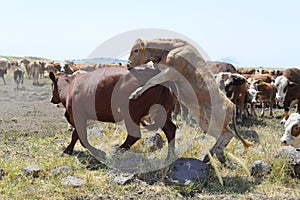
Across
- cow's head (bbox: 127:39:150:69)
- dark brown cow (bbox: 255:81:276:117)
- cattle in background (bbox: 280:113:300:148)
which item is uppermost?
cow's head (bbox: 127:39:150:69)

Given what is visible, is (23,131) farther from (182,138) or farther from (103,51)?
(182,138)

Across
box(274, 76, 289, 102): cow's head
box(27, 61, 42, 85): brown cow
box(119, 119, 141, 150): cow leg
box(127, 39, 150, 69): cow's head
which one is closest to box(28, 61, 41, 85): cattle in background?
box(27, 61, 42, 85): brown cow

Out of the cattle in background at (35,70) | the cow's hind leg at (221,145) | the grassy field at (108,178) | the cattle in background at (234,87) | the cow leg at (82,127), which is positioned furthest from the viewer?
the cattle in background at (35,70)

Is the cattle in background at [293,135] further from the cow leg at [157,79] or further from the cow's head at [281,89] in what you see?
the cow's head at [281,89]

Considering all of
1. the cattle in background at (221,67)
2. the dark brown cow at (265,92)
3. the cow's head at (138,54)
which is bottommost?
the dark brown cow at (265,92)

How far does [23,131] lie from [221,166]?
5229 millimetres

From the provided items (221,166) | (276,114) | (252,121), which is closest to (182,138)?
Answer: (221,166)

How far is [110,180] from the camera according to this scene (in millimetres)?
5547

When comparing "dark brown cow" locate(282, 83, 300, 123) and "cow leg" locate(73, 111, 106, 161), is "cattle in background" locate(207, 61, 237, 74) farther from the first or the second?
"cow leg" locate(73, 111, 106, 161)

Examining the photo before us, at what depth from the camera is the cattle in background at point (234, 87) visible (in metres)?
11.8

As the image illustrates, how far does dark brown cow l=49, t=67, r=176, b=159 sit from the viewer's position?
617cm

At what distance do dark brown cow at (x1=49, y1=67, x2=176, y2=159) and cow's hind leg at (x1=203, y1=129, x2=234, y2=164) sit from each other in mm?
632

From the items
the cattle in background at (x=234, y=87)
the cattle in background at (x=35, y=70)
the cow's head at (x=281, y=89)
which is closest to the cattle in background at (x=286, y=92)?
the cow's head at (x=281, y=89)

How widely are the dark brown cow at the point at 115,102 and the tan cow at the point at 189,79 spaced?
39 cm
